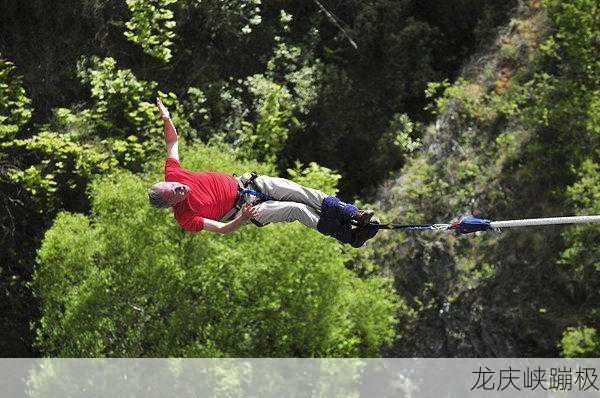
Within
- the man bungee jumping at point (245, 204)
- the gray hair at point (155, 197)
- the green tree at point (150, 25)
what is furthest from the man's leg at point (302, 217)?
the green tree at point (150, 25)

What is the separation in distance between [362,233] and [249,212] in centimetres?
87

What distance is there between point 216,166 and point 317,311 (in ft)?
7.54

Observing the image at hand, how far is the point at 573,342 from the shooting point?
1343 centimetres

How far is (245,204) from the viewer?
8211 mm

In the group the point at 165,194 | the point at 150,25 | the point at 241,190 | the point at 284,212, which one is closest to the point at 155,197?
the point at 165,194

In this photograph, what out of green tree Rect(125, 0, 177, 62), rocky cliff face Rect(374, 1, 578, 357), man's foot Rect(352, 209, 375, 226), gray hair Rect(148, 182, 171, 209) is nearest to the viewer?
gray hair Rect(148, 182, 171, 209)

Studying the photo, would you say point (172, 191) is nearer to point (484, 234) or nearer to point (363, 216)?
point (363, 216)

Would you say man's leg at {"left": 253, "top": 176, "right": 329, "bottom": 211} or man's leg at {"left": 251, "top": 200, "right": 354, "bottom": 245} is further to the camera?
man's leg at {"left": 253, "top": 176, "right": 329, "bottom": 211}

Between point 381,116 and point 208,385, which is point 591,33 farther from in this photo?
point 208,385

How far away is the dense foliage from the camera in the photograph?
44.2 feet

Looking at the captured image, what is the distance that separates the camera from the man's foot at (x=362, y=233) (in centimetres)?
797

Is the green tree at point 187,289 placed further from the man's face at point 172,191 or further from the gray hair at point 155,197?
the gray hair at point 155,197

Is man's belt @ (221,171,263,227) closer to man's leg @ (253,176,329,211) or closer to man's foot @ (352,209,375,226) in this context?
man's leg @ (253,176,329,211)

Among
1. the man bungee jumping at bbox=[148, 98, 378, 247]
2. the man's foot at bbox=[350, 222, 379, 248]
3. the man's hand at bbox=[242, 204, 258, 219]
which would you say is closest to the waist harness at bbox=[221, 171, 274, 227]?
the man bungee jumping at bbox=[148, 98, 378, 247]
